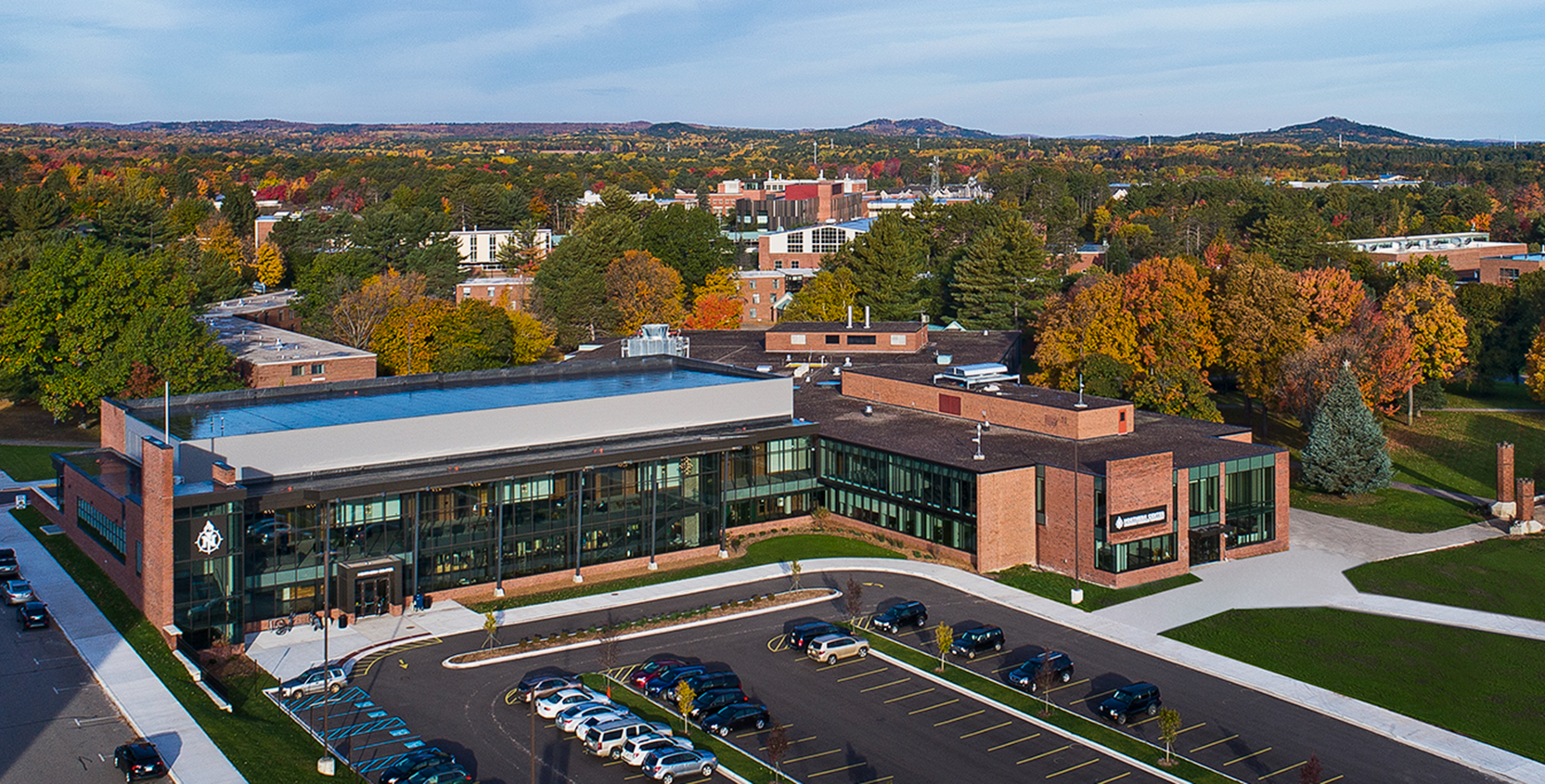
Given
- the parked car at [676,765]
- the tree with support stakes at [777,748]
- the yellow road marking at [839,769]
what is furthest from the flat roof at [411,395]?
the yellow road marking at [839,769]

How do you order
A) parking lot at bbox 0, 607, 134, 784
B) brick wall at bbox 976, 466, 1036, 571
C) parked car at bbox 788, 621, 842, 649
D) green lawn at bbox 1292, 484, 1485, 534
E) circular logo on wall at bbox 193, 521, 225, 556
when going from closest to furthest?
parking lot at bbox 0, 607, 134, 784
circular logo on wall at bbox 193, 521, 225, 556
parked car at bbox 788, 621, 842, 649
brick wall at bbox 976, 466, 1036, 571
green lawn at bbox 1292, 484, 1485, 534

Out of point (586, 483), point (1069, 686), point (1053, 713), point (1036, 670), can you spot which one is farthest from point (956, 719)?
point (586, 483)

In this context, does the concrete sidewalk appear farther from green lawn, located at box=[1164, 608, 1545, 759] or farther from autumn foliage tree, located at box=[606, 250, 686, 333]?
autumn foliage tree, located at box=[606, 250, 686, 333]

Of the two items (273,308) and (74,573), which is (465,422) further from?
(273,308)

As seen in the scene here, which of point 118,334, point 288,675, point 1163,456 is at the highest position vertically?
point 118,334

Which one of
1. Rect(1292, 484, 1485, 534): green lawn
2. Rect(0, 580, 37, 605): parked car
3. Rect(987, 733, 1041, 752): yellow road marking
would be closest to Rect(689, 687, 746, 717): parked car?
Rect(987, 733, 1041, 752): yellow road marking

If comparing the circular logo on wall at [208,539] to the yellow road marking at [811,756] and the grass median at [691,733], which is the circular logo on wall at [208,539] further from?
the yellow road marking at [811,756]

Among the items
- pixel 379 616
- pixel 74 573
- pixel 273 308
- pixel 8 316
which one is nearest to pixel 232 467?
pixel 379 616
